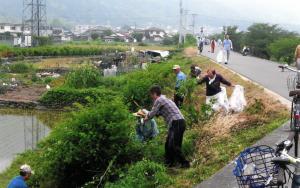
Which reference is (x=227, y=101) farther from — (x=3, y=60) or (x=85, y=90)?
(x=3, y=60)

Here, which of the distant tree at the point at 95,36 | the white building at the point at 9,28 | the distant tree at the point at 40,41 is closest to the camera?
the distant tree at the point at 40,41

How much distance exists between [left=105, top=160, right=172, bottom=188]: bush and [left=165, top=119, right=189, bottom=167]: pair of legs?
1.00 meters

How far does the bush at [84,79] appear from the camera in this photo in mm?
34438

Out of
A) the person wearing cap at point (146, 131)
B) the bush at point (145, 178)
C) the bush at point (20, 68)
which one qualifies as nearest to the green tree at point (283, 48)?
the bush at point (20, 68)

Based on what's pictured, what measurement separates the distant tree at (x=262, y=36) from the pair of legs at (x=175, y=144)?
52.9 meters

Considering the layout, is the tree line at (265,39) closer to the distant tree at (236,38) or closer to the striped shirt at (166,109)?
the distant tree at (236,38)

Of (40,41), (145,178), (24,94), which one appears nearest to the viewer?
(145,178)

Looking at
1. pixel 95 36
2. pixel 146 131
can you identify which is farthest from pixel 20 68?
pixel 95 36

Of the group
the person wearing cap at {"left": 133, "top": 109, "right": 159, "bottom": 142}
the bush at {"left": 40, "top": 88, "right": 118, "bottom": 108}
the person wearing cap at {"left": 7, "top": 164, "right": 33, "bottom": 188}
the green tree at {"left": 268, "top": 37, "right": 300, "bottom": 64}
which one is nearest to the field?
the person wearing cap at {"left": 133, "top": 109, "right": 159, "bottom": 142}

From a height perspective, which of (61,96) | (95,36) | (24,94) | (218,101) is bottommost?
(24,94)

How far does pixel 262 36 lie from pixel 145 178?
6010 centimetres

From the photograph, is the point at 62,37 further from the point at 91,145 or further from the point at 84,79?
the point at 91,145

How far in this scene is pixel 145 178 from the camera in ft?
27.8

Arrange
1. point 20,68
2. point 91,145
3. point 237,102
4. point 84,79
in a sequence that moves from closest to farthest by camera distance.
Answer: point 91,145
point 237,102
point 84,79
point 20,68
